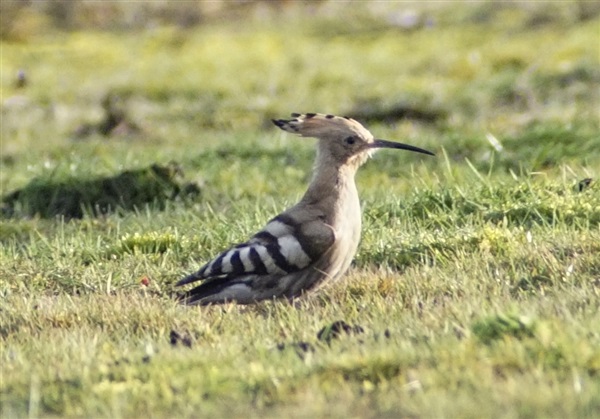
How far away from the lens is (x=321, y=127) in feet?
19.9

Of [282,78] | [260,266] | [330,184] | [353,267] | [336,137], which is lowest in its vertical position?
[282,78]

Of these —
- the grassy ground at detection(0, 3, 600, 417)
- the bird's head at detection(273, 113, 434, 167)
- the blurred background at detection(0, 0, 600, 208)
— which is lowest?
the blurred background at detection(0, 0, 600, 208)

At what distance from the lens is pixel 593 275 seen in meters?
5.63

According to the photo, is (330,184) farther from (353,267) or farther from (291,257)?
(353,267)

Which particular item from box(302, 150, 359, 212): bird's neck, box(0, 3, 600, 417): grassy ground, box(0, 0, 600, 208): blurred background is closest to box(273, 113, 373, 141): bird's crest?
box(302, 150, 359, 212): bird's neck

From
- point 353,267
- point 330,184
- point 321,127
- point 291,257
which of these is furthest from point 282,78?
point 291,257

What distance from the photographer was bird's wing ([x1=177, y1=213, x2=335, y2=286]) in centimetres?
561

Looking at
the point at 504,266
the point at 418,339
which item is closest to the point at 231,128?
the point at 504,266

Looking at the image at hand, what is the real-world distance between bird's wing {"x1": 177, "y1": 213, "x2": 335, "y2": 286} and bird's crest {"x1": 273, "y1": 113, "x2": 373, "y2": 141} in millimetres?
545

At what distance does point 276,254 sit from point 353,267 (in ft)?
2.89

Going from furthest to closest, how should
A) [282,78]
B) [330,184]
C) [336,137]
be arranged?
[282,78]
[336,137]
[330,184]

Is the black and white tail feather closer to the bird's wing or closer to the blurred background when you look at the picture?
the bird's wing

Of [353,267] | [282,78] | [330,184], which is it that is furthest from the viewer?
[282,78]

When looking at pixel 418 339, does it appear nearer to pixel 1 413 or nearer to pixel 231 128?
pixel 1 413
